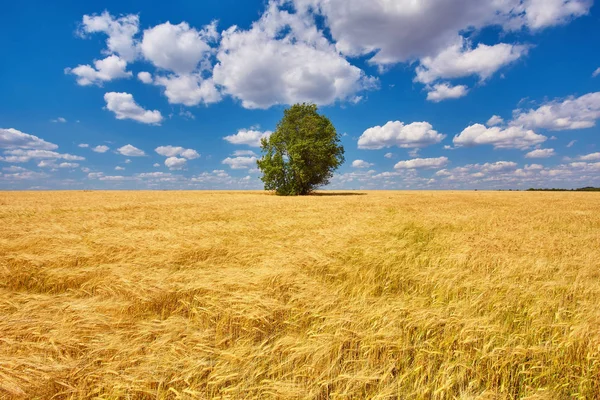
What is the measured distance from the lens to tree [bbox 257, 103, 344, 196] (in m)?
37.2

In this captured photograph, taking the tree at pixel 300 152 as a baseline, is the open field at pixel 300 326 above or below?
below

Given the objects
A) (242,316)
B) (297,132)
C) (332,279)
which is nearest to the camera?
(242,316)

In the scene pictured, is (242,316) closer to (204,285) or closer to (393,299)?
(204,285)

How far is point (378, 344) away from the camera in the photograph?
7.70 ft

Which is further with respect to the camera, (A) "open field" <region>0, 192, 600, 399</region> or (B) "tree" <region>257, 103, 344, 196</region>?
(B) "tree" <region>257, 103, 344, 196</region>

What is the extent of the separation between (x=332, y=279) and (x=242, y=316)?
198 centimetres

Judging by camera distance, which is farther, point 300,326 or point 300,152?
point 300,152

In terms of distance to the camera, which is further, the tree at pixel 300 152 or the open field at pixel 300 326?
the tree at pixel 300 152

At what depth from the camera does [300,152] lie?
1433 inches

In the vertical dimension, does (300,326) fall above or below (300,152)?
below

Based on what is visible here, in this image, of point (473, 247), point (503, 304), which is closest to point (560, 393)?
point (503, 304)

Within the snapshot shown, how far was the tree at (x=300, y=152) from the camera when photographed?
37.2m

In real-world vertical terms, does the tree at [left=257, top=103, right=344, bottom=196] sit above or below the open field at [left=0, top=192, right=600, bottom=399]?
above

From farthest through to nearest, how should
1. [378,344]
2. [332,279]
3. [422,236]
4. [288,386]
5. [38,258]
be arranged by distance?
[422,236], [38,258], [332,279], [378,344], [288,386]
